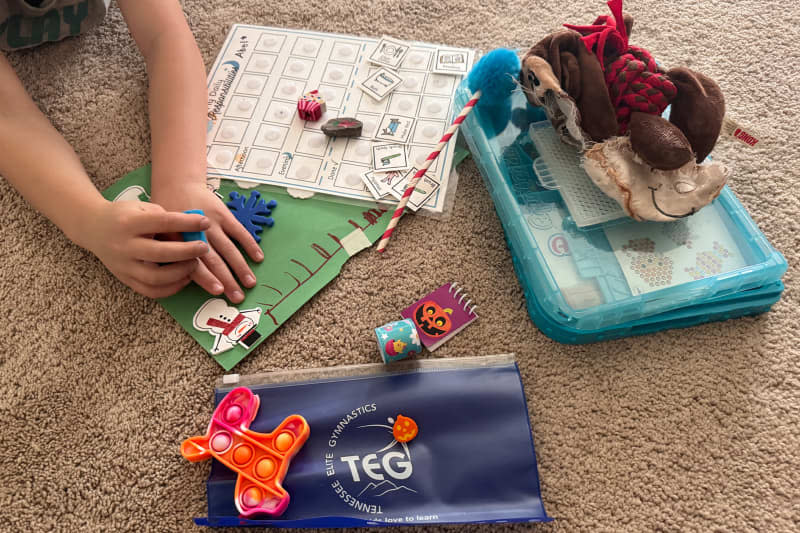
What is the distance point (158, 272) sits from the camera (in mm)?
623

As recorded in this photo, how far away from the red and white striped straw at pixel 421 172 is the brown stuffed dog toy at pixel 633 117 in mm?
119

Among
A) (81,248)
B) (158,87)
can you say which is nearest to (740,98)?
(158,87)

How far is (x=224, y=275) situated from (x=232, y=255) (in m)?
0.03

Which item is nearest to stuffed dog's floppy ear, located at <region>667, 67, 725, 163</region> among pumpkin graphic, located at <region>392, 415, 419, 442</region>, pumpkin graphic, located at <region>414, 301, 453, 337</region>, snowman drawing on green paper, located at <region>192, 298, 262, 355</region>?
pumpkin graphic, located at <region>414, 301, 453, 337</region>

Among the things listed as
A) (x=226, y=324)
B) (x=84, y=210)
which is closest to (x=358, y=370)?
(x=226, y=324)

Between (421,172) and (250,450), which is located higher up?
(421,172)

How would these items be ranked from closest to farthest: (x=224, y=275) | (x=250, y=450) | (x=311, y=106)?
(x=250, y=450)
(x=224, y=275)
(x=311, y=106)

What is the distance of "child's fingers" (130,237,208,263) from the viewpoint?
60 cm

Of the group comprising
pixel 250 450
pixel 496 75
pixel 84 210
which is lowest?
pixel 250 450

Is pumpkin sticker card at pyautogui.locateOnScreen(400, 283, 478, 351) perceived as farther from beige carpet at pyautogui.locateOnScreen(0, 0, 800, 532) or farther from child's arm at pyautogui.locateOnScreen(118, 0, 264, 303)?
child's arm at pyautogui.locateOnScreen(118, 0, 264, 303)

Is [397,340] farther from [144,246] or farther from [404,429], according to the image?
[144,246]

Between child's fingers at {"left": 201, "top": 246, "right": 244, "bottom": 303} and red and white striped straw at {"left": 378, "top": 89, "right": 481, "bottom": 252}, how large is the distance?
19 cm

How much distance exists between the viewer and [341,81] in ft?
2.76

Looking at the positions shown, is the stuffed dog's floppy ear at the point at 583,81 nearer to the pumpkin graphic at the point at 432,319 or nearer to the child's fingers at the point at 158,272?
the pumpkin graphic at the point at 432,319
